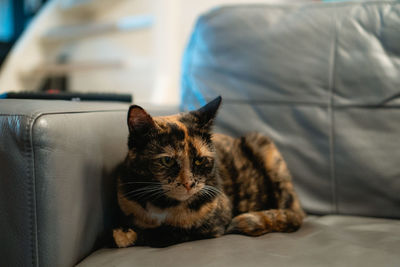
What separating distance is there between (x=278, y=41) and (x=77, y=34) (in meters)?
1.77

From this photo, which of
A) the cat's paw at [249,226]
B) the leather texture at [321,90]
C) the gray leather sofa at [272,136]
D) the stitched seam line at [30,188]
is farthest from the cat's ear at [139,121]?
the leather texture at [321,90]

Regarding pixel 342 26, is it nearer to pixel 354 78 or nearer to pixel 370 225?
pixel 354 78

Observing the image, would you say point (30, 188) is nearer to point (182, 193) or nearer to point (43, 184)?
point (43, 184)

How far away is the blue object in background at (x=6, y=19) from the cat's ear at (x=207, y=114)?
2569mm

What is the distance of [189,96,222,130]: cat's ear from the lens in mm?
957

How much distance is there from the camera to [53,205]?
75 cm

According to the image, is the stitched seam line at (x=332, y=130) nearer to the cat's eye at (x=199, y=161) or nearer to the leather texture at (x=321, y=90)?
the leather texture at (x=321, y=90)

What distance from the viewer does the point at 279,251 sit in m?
0.82

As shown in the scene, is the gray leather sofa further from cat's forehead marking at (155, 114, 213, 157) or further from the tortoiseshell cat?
cat's forehead marking at (155, 114, 213, 157)

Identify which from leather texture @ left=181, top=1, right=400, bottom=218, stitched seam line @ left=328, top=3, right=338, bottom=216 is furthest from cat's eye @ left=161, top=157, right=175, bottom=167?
stitched seam line @ left=328, top=3, right=338, bottom=216

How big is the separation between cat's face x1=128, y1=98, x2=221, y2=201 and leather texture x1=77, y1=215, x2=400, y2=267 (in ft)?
0.48

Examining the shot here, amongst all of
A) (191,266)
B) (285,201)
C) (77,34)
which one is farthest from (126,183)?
(77,34)

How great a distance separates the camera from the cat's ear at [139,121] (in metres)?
0.85

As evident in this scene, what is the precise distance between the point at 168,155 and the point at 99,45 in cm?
212
